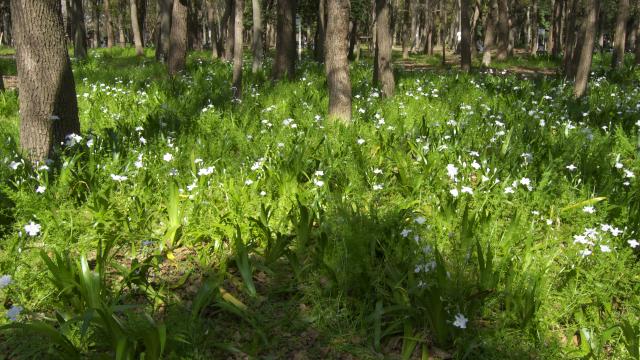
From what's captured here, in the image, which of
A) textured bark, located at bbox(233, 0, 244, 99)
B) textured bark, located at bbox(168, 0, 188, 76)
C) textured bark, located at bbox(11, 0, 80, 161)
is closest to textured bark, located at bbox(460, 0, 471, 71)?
textured bark, located at bbox(233, 0, 244, 99)

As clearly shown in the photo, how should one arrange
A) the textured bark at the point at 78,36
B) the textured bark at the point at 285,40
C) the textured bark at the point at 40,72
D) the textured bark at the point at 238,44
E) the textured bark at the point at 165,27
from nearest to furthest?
the textured bark at the point at 40,72 → the textured bark at the point at 238,44 → the textured bark at the point at 285,40 → the textured bark at the point at 165,27 → the textured bark at the point at 78,36

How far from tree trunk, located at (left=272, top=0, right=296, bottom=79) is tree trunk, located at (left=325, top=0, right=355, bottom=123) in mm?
4011

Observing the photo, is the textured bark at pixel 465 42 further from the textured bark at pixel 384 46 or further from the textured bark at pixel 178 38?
the textured bark at pixel 178 38

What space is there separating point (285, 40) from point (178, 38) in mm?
2414

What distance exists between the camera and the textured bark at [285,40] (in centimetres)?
1048

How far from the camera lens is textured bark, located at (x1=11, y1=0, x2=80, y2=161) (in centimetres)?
436

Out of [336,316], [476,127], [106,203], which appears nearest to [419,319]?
[336,316]

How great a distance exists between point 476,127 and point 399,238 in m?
3.10

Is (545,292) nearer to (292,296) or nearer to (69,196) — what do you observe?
(292,296)

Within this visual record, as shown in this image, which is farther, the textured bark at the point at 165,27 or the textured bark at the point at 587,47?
the textured bark at the point at 165,27

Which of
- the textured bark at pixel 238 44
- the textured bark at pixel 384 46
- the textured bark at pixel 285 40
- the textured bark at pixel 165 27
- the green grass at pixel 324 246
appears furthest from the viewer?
the textured bark at pixel 165 27

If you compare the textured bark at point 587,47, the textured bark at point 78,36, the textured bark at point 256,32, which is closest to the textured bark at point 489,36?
the textured bark at point 587,47

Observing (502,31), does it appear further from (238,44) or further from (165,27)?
(238,44)

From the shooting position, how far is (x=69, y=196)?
13.1ft
